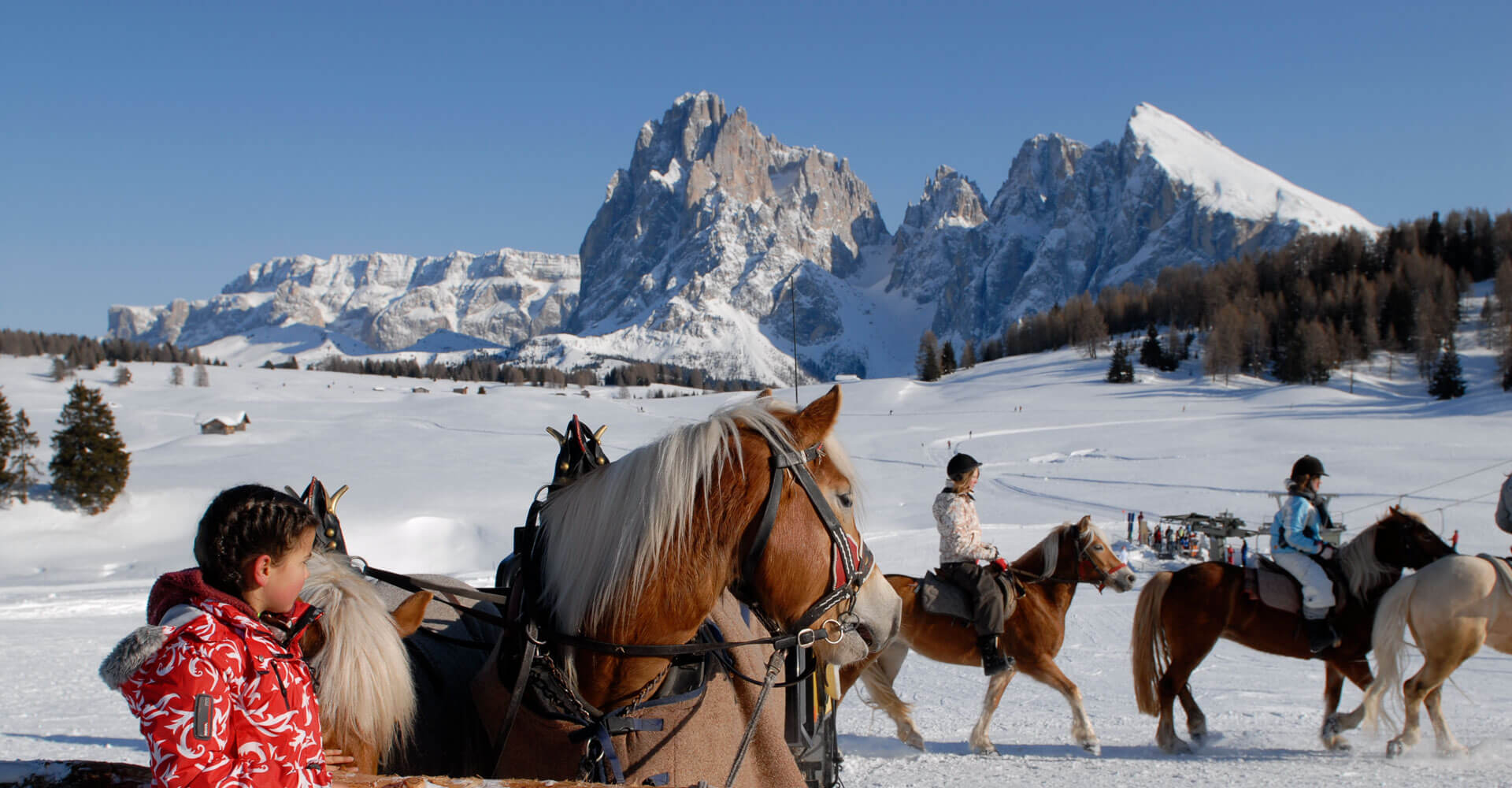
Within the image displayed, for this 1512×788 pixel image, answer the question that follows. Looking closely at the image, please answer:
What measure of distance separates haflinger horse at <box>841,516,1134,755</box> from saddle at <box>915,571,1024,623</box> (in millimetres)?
90

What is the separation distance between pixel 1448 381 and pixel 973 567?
186ft

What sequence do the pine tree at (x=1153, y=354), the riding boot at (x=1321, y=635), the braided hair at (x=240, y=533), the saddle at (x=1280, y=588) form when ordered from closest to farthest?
the braided hair at (x=240, y=533)
the riding boot at (x=1321, y=635)
the saddle at (x=1280, y=588)
the pine tree at (x=1153, y=354)

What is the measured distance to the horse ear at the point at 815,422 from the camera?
86.7 inches

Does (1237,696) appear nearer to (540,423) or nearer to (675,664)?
(675,664)

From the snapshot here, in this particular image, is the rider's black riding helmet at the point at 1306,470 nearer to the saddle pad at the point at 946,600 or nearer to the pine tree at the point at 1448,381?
the saddle pad at the point at 946,600

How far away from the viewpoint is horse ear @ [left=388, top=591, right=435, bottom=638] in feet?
7.48

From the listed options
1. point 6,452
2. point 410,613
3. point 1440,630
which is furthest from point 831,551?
point 6,452

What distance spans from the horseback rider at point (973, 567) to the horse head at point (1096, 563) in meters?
0.73

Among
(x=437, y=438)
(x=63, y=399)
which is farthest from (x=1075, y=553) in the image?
(x=63, y=399)

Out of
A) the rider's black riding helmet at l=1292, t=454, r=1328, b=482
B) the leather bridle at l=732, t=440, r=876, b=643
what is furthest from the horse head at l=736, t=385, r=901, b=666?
the rider's black riding helmet at l=1292, t=454, r=1328, b=482

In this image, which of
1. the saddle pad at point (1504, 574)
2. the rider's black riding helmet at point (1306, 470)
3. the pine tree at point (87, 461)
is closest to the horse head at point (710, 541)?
the rider's black riding helmet at point (1306, 470)

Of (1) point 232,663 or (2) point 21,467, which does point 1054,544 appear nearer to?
(1) point 232,663

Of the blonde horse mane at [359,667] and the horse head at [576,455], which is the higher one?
the horse head at [576,455]

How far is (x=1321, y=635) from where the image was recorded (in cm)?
600
